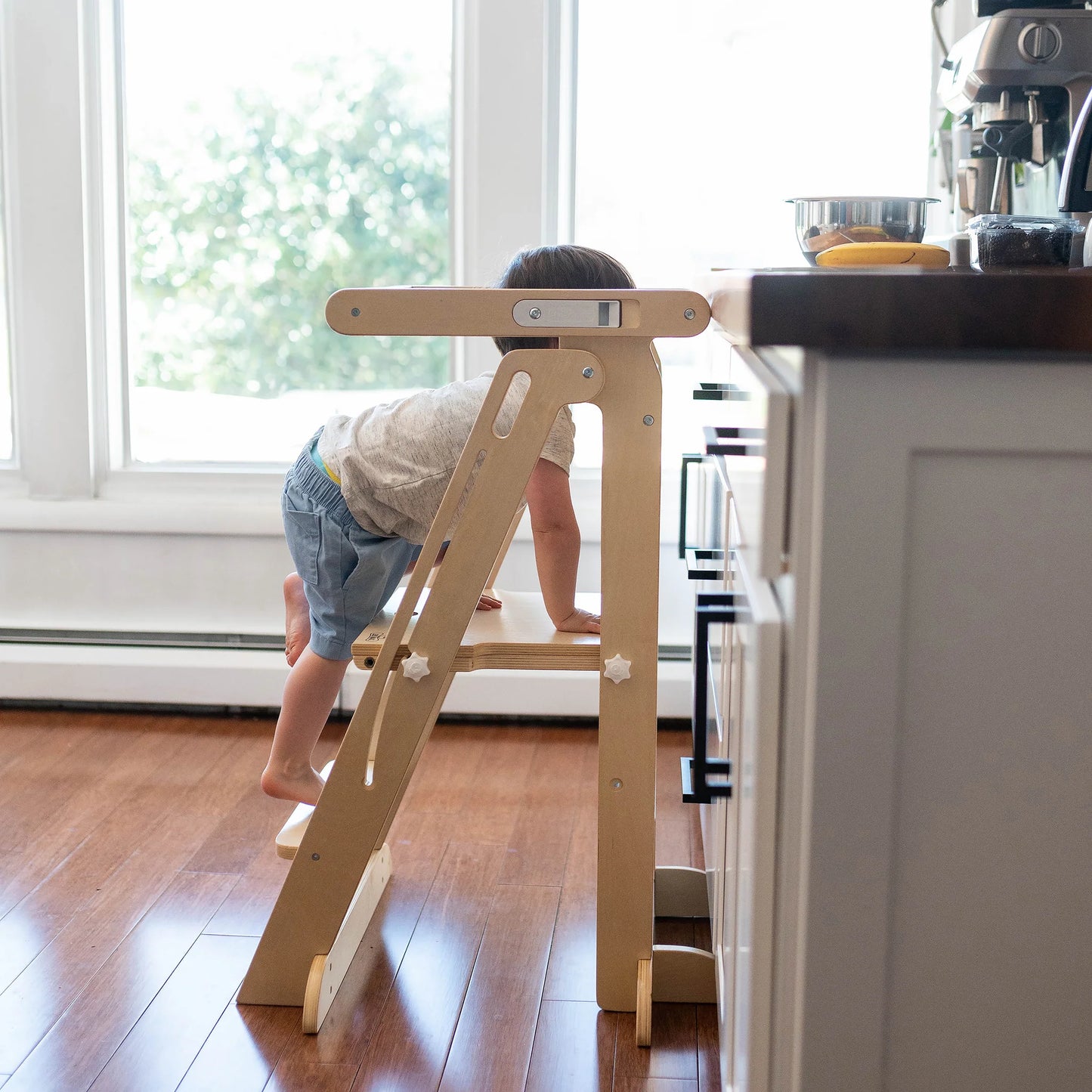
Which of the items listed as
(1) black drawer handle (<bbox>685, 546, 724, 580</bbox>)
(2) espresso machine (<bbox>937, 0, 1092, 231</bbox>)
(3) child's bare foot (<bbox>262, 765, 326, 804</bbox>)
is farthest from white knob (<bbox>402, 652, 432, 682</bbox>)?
(2) espresso machine (<bbox>937, 0, 1092, 231</bbox>)

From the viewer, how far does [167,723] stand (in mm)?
2496

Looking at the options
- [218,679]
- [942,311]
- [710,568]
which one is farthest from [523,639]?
[218,679]

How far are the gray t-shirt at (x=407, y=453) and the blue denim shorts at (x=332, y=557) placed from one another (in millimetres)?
30

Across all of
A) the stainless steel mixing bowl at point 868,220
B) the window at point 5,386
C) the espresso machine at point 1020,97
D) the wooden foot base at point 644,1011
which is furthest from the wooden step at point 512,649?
the window at point 5,386

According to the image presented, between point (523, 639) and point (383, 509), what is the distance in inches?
13.9

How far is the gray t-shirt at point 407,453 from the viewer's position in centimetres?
154

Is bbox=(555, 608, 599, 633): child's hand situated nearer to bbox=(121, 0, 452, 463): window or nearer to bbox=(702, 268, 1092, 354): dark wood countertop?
bbox=(702, 268, 1092, 354): dark wood countertop

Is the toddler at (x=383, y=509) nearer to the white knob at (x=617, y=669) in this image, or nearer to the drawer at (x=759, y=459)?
the white knob at (x=617, y=669)

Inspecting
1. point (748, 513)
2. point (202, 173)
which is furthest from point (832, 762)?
point (202, 173)

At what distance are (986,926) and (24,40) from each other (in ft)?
8.33

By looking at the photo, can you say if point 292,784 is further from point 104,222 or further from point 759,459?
point 104,222

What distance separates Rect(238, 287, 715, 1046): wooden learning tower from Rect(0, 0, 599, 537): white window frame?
3.91 ft

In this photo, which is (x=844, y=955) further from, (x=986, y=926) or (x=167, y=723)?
(x=167, y=723)

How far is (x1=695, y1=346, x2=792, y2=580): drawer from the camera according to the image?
2.46 feet
